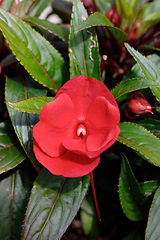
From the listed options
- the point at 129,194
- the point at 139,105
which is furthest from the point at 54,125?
the point at 129,194

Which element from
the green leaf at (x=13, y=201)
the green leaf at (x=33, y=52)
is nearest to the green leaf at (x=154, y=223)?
the green leaf at (x=13, y=201)

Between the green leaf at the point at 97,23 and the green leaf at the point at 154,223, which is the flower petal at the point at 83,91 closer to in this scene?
the green leaf at the point at 97,23

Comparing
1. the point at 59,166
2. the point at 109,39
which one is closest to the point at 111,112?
the point at 59,166

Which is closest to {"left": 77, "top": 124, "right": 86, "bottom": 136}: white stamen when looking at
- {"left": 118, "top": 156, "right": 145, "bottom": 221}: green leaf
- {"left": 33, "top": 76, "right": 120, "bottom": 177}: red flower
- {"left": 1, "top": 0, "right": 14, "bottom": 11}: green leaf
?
{"left": 33, "top": 76, "right": 120, "bottom": 177}: red flower

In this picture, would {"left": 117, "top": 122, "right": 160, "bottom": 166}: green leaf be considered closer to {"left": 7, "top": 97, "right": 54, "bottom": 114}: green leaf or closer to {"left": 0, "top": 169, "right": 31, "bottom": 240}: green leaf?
{"left": 7, "top": 97, "right": 54, "bottom": 114}: green leaf

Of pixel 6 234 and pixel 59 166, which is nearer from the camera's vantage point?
pixel 59 166

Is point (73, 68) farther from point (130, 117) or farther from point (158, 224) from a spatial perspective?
point (158, 224)
